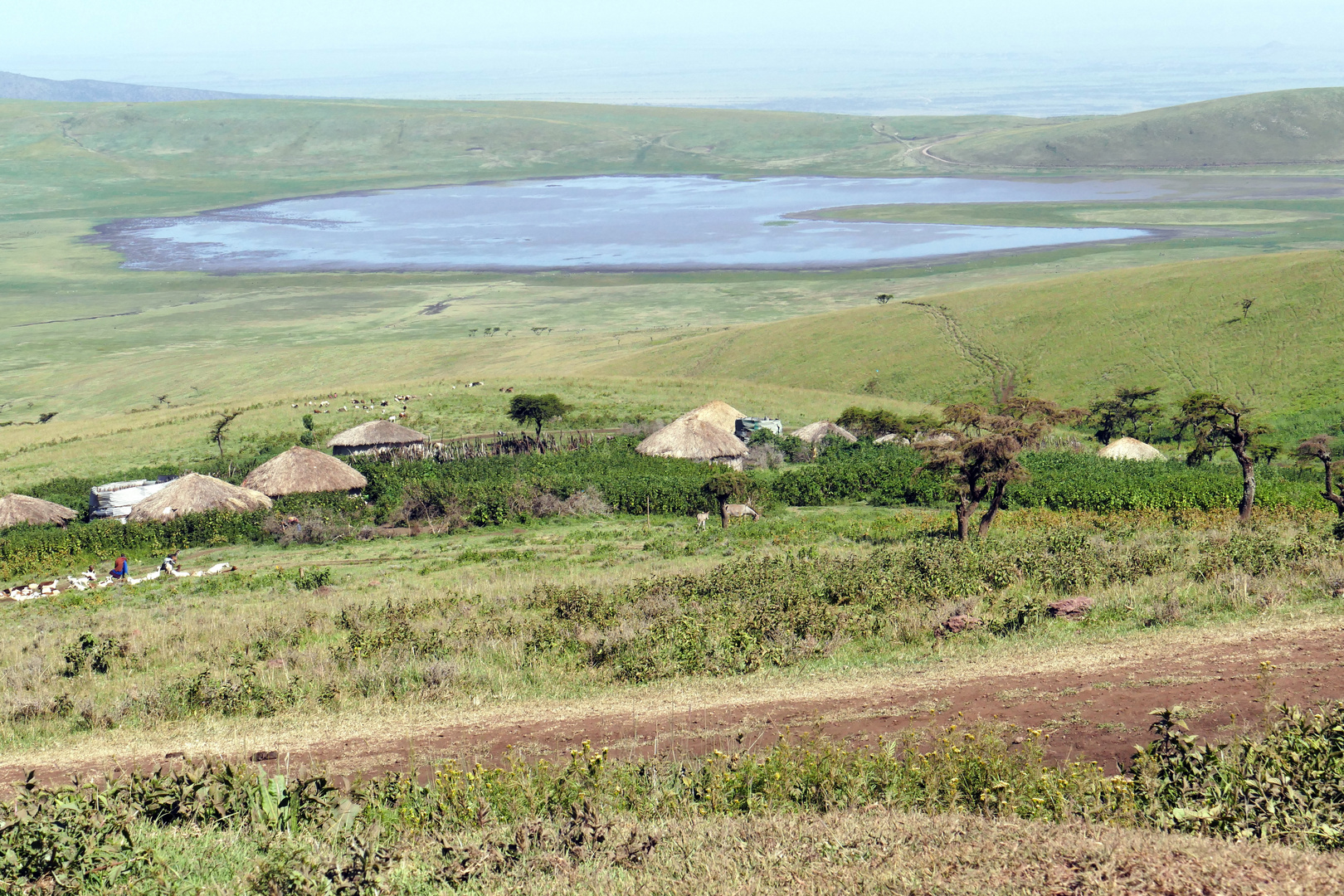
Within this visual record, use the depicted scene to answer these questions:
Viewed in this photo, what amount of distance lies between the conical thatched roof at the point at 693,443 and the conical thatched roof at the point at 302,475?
9305mm

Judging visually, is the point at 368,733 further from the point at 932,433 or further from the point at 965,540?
the point at 932,433

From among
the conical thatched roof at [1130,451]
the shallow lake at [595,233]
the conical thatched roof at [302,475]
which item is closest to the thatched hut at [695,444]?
the conical thatched roof at [302,475]

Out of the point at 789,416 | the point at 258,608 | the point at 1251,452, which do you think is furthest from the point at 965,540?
the point at 789,416

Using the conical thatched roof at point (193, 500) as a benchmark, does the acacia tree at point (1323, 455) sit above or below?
above

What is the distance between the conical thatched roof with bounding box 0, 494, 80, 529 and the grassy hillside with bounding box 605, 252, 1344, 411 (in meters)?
35.0

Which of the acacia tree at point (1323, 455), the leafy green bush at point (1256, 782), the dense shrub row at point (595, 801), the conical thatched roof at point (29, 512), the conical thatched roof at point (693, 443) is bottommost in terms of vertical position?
the conical thatched roof at point (29, 512)

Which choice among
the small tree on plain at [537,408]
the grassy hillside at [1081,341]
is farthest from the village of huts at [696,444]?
the grassy hillside at [1081,341]

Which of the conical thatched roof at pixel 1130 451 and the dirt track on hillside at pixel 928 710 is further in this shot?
the conical thatched roof at pixel 1130 451

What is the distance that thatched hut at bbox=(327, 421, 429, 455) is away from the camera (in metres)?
38.3

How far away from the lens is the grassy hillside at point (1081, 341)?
51.6 meters

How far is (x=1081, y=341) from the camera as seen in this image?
5775 cm

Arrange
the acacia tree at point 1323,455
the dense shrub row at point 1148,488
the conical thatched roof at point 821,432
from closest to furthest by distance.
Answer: the acacia tree at point 1323,455 < the dense shrub row at point 1148,488 < the conical thatched roof at point 821,432

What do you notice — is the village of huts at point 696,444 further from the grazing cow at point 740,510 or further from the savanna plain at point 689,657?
the grazing cow at point 740,510

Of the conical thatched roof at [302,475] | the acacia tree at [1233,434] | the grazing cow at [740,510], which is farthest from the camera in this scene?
the conical thatched roof at [302,475]
